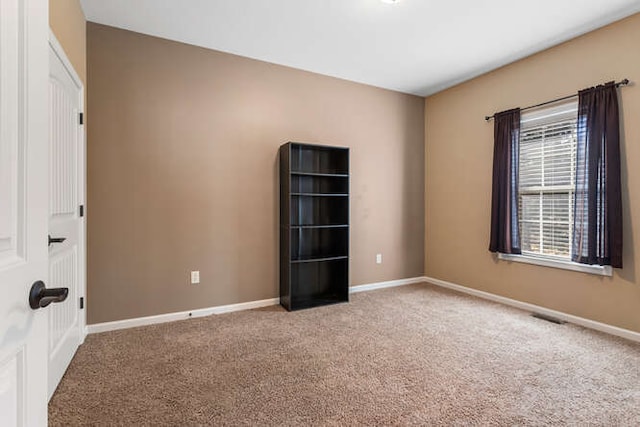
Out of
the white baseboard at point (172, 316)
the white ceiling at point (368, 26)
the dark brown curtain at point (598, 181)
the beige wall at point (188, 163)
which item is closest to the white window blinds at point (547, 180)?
the dark brown curtain at point (598, 181)

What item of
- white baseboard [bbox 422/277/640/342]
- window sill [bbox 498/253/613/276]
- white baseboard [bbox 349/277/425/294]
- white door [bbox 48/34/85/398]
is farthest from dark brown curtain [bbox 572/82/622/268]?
white door [bbox 48/34/85/398]

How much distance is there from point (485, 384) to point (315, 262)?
88.9 inches

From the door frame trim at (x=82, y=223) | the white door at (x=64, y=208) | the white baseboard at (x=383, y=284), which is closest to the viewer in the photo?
the white door at (x=64, y=208)

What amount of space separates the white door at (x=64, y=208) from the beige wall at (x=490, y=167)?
415 centimetres

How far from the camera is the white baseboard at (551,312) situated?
2812mm

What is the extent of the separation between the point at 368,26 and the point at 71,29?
2.38m

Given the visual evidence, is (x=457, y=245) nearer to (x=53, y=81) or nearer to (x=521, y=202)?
(x=521, y=202)

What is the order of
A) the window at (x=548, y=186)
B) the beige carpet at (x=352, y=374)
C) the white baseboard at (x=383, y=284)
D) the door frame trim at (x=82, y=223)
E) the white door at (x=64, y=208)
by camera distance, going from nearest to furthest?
the beige carpet at (x=352, y=374), the white door at (x=64, y=208), the door frame trim at (x=82, y=223), the window at (x=548, y=186), the white baseboard at (x=383, y=284)

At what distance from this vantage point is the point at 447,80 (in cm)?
427

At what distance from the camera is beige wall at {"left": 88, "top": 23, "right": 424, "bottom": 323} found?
2.93 m

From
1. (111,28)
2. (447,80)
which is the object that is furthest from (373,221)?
(111,28)

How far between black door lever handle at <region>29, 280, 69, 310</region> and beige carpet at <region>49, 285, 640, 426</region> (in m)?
1.32

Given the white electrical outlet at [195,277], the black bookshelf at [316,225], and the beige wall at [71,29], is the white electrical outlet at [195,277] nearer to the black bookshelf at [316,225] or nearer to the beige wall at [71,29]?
the black bookshelf at [316,225]

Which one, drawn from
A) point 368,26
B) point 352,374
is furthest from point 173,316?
point 368,26
